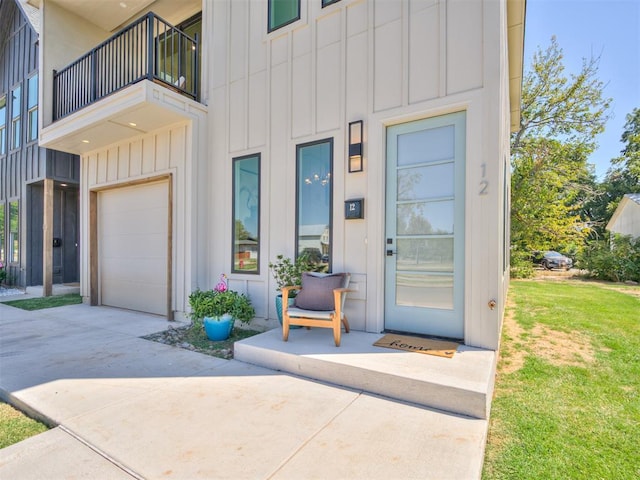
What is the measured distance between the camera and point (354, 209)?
3924mm

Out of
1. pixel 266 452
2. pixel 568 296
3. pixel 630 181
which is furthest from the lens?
pixel 630 181

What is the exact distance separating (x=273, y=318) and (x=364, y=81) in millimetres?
3232

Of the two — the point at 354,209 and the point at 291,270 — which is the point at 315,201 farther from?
the point at 291,270

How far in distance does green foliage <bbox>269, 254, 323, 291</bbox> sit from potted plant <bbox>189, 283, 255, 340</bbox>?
0.62 metres

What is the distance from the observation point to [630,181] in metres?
23.1

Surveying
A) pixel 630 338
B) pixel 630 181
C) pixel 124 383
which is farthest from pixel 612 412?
pixel 630 181

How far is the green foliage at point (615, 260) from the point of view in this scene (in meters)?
10.6

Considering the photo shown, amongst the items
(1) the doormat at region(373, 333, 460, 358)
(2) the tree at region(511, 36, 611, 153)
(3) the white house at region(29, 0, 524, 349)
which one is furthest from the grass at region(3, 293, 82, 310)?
(2) the tree at region(511, 36, 611, 153)

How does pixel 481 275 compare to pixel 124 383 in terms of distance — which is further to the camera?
pixel 481 275

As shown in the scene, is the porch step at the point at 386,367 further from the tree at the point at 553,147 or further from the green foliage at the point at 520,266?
the tree at the point at 553,147

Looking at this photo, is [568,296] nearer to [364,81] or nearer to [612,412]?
[612,412]

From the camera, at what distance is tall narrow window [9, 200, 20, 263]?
8859 millimetres

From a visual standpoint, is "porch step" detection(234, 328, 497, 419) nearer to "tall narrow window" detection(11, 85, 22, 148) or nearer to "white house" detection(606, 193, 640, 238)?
"tall narrow window" detection(11, 85, 22, 148)

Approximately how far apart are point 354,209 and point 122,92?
11.9 feet
